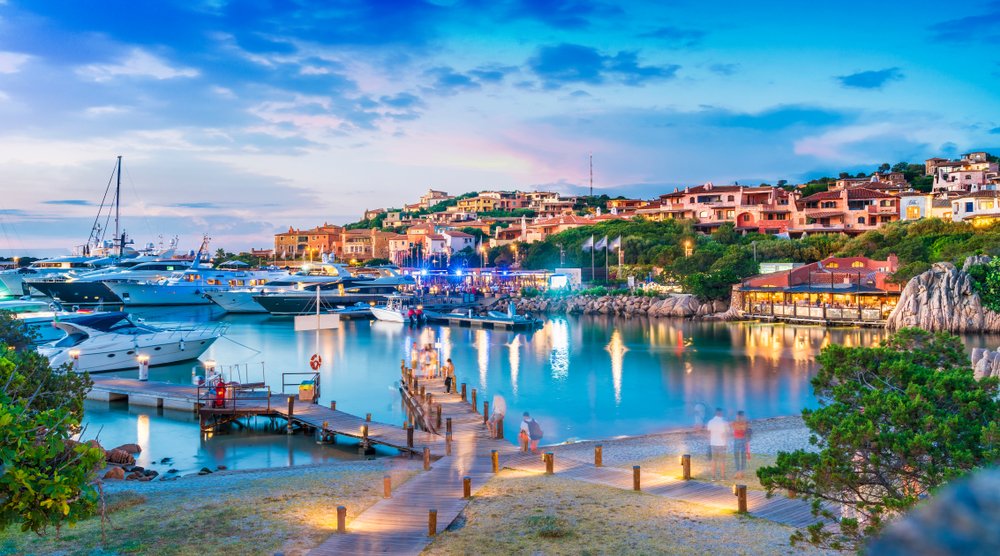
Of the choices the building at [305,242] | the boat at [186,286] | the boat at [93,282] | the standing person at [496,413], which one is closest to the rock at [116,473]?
the standing person at [496,413]

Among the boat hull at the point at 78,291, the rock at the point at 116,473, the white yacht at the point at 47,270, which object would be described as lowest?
the rock at the point at 116,473

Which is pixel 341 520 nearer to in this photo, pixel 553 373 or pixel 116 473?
pixel 116 473

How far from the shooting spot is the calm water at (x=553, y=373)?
25.4m

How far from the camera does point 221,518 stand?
43.2 feet

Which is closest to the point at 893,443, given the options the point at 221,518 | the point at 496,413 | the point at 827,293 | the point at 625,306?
the point at 221,518

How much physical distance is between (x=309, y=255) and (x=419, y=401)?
123 metres

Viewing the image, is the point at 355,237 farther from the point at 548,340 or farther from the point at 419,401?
the point at 419,401

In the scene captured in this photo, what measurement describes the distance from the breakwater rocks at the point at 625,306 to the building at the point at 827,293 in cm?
382

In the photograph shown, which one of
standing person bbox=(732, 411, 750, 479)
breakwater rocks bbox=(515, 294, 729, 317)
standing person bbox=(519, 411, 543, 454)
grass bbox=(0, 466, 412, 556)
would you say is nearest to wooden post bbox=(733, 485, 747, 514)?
standing person bbox=(732, 411, 750, 479)

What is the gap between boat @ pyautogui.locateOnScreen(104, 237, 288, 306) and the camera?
80.2 m

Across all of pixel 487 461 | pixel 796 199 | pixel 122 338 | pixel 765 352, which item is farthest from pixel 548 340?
pixel 796 199

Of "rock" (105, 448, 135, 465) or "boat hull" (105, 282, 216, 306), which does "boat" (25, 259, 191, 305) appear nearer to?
"boat hull" (105, 282, 216, 306)

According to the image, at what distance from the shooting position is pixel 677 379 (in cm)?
3669

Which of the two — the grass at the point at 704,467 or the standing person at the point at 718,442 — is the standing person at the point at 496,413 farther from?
the standing person at the point at 718,442
